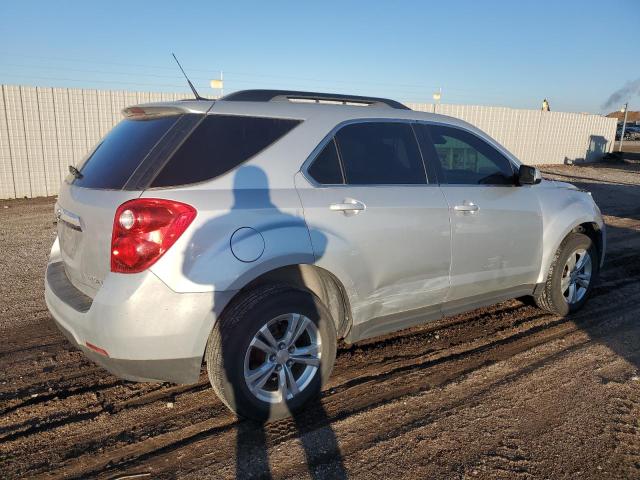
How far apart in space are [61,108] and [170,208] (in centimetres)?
1156

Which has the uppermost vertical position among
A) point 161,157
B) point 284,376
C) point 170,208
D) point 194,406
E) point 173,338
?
point 161,157

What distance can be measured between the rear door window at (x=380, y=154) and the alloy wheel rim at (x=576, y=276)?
2080 millimetres

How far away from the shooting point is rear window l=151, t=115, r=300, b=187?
2871mm

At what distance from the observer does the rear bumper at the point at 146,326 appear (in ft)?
8.79

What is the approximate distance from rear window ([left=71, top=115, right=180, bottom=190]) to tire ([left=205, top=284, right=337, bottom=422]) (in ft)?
3.24

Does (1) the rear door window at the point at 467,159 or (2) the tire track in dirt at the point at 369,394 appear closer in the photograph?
(2) the tire track in dirt at the point at 369,394

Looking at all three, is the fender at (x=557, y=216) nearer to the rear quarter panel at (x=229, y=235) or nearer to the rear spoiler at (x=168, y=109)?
the rear quarter panel at (x=229, y=235)

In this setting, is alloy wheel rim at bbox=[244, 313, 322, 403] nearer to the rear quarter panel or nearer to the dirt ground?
the dirt ground

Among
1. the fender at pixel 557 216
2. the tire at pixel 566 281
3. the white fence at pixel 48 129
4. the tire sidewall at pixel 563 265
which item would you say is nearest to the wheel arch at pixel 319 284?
the fender at pixel 557 216

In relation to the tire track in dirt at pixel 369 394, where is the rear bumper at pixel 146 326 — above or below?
above

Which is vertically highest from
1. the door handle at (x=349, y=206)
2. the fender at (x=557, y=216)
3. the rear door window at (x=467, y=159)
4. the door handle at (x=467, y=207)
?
the rear door window at (x=467, y=159)

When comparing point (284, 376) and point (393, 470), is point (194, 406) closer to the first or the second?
point (284, 376)

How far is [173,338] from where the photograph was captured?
276 cm

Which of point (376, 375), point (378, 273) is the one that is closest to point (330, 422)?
point (376, 375)
